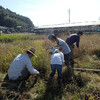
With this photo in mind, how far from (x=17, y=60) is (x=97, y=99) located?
6.92ft

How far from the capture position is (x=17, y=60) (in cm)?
294

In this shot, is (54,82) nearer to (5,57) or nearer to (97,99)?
(97,99)

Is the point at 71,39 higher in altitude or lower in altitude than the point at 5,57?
higher

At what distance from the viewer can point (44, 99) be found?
2.56 m

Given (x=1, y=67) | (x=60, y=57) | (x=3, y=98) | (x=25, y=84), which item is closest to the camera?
(x=3, y=98)

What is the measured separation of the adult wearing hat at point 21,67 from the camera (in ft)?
9.58

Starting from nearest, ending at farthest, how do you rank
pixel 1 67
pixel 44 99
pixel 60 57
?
pixel 44 99 → pixel 60 57 → pixel 1 67

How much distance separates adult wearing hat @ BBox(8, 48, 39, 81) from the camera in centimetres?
292

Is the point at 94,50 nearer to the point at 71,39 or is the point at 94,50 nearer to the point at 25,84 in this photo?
the point at 71,39

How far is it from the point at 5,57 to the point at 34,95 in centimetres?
204

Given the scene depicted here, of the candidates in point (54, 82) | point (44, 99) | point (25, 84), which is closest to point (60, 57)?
point (54, 82)

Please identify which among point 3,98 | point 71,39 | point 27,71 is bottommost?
point 3,98

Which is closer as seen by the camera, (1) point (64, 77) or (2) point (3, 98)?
(2) point (3, 98)

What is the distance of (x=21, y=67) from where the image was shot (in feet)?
9.74
